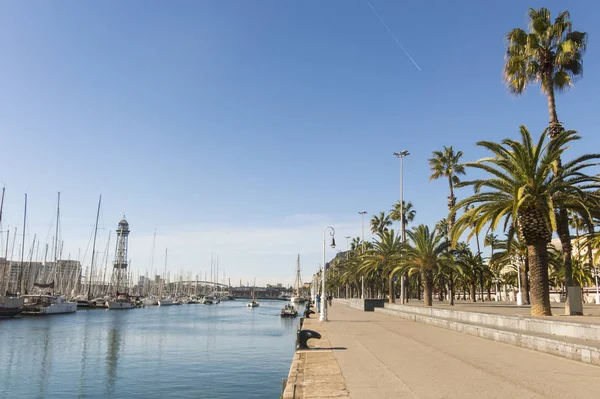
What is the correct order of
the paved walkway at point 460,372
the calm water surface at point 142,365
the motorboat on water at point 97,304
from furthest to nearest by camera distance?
the motorboat on water at point 97,304
the calm water surface at point 142,365
the paved walkway at point 460,372

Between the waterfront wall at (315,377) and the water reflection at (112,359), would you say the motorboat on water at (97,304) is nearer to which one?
the water reflection at (112,359)

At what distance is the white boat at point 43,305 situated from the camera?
74062mm

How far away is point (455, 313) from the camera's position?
85.7 feet

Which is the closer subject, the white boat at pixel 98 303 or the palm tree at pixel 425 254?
the palm tree at pixel 425 254

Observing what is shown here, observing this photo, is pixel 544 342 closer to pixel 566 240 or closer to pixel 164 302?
pixel 566 240

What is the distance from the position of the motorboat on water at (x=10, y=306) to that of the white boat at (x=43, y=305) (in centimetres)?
316

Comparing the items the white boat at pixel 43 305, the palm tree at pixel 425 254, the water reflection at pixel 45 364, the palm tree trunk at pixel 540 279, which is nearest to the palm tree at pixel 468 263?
the palm tree at pixel 425 254

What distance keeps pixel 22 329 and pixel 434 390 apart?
5772 cm

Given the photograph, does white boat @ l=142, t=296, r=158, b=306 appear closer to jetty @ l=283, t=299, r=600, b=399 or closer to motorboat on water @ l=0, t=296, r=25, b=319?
motorboat on water @ l=0, t=296, r=25, b=319

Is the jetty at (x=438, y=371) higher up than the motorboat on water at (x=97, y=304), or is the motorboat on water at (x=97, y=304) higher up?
the jetty at (x=438, y=371)

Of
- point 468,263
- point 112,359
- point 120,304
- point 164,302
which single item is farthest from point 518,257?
point 164,302

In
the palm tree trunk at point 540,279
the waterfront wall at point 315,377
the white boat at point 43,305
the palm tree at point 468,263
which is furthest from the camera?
the white boat at point 43,305

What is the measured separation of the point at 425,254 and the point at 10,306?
63.7 metres

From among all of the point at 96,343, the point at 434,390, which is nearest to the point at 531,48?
the point at 434,390
